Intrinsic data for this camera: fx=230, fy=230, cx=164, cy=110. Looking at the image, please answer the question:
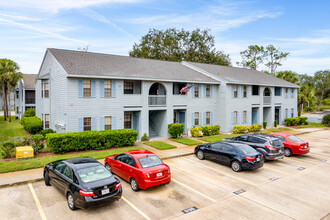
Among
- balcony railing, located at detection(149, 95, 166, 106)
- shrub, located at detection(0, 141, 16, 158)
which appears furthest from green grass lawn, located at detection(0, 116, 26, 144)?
balcony railing, located at detection(149, 95, 166, 106)

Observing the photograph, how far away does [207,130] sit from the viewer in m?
24.2

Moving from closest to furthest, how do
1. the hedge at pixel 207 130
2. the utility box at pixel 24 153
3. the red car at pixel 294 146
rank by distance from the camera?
1. the utility box at pixel 24 153
2. the red car at pixel 294 146
3. the hedge at pixel 207 130

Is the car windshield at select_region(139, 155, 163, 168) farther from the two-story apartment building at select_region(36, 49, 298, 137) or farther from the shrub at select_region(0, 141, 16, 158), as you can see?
the two-story apartment building at select_region(36, 49, 298, 137)

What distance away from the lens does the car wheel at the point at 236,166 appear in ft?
41.0

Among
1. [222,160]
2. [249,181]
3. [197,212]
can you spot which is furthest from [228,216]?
[222,160]

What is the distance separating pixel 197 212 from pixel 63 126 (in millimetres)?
13626

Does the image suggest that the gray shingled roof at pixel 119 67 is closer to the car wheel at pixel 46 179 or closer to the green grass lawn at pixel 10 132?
the car wheel at pixel 46 179

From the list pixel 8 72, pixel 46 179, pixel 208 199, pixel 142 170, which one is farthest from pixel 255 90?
pixel 8 72

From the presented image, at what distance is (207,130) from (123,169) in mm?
15034

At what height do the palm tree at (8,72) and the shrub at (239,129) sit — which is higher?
the palm tree at (8,72)

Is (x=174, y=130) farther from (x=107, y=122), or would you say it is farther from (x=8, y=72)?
(x=8, y=72)

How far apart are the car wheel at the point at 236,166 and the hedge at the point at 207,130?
10.3 metres

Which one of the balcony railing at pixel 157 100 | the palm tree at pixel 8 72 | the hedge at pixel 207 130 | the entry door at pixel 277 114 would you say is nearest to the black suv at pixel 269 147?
the hedge at pixel 207 130

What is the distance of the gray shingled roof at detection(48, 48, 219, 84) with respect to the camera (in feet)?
62.5
